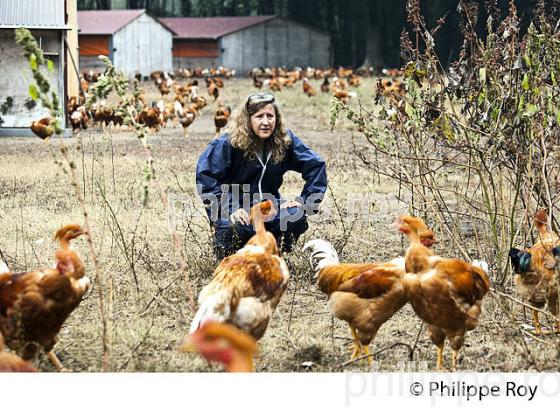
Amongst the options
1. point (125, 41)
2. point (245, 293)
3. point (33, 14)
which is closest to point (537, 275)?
point (245, 293)

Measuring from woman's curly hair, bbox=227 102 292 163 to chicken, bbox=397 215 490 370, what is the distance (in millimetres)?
1709

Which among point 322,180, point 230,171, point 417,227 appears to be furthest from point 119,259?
point 417,227

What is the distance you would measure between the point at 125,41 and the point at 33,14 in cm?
2461

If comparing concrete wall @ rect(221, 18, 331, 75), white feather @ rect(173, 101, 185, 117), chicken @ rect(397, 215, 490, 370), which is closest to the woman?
chicken @ rect(397, 215, 490, 370)

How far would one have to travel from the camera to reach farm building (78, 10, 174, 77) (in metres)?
36.5

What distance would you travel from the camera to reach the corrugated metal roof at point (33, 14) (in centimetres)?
1229

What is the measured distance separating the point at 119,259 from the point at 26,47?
2712 millimetres

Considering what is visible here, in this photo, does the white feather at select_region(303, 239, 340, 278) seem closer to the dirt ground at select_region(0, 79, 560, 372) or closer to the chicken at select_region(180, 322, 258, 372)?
the dirt ground at select_region(0, 79, 560, 372)

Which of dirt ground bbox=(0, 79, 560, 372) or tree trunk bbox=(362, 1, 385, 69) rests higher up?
tree trunk bbox=(362, 1, 385, 69)

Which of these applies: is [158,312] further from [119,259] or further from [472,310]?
[472,310]

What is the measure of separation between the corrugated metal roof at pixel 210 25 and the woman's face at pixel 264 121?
125 feet

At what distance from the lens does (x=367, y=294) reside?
4000mm

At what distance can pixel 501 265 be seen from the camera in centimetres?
543

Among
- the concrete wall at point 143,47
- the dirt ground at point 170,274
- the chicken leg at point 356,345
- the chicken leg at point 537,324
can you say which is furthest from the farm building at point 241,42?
the chicken leg at point 356,345
